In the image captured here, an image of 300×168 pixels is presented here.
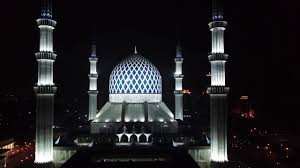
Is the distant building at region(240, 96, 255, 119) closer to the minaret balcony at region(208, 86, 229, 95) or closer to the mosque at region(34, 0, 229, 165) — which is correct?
the mosque at region(34, 0, 229, 165)

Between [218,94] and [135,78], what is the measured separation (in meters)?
11.6

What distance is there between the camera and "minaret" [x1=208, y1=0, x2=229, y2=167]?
69.6 feet

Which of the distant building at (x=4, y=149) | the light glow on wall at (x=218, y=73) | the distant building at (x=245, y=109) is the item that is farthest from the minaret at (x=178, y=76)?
the distant building at (x=245, y=109)

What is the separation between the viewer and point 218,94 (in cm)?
2139

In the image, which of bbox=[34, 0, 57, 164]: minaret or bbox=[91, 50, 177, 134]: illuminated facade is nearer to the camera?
bbox=[34, 0, 57, 164]: minaret

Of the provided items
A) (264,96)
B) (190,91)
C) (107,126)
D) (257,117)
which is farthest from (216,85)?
(190,91)

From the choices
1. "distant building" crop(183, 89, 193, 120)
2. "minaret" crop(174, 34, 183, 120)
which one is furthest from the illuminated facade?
"distant building" crop(183, 89, 193, 120)

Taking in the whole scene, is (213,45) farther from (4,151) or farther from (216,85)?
(4,151)

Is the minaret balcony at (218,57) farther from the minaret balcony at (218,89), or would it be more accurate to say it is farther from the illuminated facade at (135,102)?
the illuminated facade at (135,102)

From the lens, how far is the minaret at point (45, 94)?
20.9m

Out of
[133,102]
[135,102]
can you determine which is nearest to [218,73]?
[135,102]

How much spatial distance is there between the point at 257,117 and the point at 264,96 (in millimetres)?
4967

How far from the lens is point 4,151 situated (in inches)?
971

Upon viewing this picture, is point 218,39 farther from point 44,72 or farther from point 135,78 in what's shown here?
point 44,72
